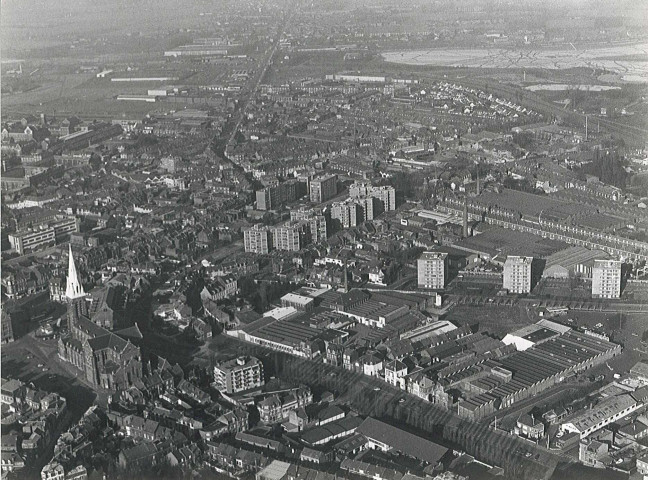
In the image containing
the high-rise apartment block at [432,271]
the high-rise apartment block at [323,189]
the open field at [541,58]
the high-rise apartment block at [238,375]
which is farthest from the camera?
the open field at [541,58]

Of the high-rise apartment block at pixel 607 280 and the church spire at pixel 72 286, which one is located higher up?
the church spire at pixel 72 286

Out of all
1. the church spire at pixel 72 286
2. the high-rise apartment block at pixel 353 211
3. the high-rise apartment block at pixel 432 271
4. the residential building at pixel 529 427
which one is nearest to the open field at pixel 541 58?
the high-rise apartment block at pixel 353 211

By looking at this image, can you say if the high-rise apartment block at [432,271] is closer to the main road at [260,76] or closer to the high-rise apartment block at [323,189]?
the high-rise apartment block at [323,189]

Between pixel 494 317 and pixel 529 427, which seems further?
pixel 494 317

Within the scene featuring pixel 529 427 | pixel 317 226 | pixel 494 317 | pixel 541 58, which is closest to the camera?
pixel 529 427

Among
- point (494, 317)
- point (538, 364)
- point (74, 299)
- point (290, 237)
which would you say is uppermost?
point (74, 299)

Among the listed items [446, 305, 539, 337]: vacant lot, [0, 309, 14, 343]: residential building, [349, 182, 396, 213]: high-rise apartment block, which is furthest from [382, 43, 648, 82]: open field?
[0, 309, 14, 343]: residential building

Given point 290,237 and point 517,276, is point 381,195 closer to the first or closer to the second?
point 290,237

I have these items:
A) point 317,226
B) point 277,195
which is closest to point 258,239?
point 317,226
